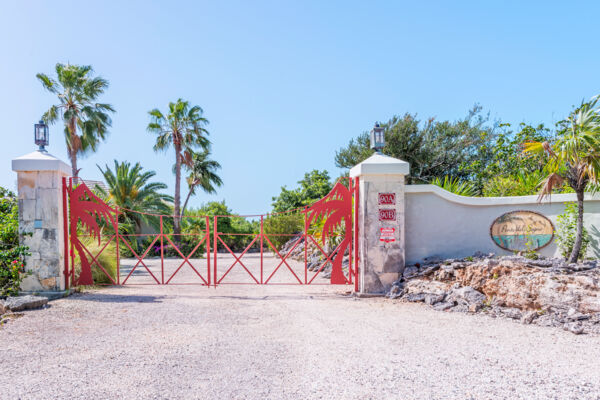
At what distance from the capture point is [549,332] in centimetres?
499

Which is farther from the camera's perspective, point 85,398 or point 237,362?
point 237,362

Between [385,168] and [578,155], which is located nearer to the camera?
[578,155]

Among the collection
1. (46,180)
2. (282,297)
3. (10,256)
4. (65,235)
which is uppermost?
(46,180)

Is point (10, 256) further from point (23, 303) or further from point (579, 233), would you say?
point (579, 233)

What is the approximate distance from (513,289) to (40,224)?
8.69 meters

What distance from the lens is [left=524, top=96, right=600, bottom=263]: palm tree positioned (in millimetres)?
6426

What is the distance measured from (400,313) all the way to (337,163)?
1807 cm

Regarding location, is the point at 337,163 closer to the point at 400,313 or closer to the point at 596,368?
the point at 400,313

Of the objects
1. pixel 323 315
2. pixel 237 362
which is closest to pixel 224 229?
pixel 323 315

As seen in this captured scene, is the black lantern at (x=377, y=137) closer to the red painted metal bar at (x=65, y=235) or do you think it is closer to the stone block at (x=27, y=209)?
the red painted metal bar at (x=65, y=235)

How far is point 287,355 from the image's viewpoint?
4145 mm

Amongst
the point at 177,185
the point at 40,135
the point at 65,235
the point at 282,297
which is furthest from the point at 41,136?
the point at 177,185

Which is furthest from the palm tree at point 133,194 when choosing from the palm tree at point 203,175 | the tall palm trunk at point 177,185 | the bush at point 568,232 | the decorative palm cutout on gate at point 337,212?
the bush at point 568,232

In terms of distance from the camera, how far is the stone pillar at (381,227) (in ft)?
23.8
